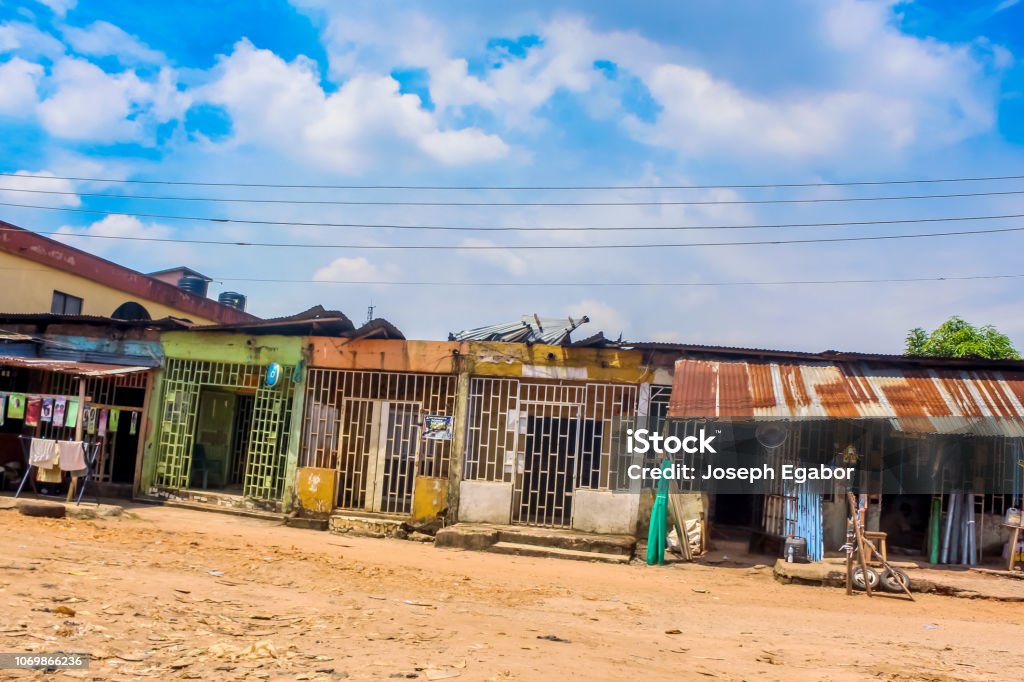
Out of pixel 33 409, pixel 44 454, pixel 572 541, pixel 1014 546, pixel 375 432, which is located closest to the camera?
pixel 1014 546

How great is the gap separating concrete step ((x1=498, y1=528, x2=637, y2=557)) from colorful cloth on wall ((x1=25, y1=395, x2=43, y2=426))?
932cm

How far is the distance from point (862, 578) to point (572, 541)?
464cm

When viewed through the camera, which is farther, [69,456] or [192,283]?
[192,283]

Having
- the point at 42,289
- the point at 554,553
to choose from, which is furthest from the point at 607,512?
the point at 42,289

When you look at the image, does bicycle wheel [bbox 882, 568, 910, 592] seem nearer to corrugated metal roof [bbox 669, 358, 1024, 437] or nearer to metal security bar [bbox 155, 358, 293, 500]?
corrugated metal roof [bbox 669, 358, 1024, 437]

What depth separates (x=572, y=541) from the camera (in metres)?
13.6

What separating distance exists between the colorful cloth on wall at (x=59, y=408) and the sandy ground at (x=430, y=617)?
296cm

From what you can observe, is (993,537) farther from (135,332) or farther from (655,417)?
(135,332)

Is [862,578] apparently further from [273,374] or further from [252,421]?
[252,421]

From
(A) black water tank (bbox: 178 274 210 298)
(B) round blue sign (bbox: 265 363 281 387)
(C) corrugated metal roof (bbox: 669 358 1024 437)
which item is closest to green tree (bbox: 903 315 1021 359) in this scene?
(C) corrugated metal roof (bbox: 669 358 1024 437)

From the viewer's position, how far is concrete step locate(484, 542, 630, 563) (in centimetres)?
1319

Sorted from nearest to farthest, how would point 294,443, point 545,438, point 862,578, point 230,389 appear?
1. point 862,578
2. point 545,438
3. point 294,443
4. point 230,389

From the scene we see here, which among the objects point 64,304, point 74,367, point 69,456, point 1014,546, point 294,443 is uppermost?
point 64,304

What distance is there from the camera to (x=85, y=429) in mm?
16188
